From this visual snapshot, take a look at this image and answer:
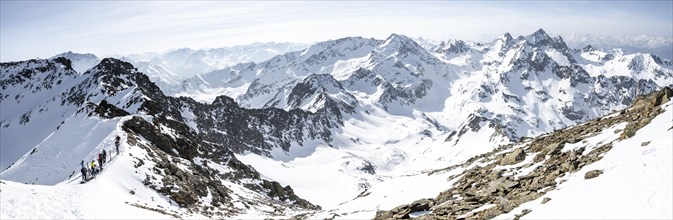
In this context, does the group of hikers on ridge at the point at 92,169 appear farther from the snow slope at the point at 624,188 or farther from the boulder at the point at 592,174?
the boulder at the point at 592,174

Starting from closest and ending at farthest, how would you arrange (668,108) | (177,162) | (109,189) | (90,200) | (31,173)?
(668,108) < (90,200) < (109,189) < (31,173) < (177,162)

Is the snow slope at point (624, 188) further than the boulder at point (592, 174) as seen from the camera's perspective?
No

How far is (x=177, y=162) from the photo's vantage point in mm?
71625

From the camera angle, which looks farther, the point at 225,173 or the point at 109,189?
the point at 225,173

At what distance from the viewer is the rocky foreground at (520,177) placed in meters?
19.5

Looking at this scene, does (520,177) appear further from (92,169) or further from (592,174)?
(92,169)

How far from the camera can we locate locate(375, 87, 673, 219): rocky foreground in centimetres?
1950

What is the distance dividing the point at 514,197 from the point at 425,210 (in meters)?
5.87

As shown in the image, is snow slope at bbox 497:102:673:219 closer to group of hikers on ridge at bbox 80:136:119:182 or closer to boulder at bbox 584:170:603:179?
boulder at bbox 584:170:603:179

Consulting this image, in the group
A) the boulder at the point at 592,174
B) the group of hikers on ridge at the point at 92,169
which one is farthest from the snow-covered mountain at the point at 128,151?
the boulder at the point at 592,174

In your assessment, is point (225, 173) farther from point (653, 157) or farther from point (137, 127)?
point (653, 157)

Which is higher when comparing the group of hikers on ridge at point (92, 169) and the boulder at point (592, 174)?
the boulder at point (592, 174)

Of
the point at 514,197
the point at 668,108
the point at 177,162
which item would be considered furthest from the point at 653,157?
the point at 177,162

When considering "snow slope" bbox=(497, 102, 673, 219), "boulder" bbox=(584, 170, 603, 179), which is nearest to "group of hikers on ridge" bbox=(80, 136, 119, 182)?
"snow slope" bbox=(497, 102, 673, 219)
